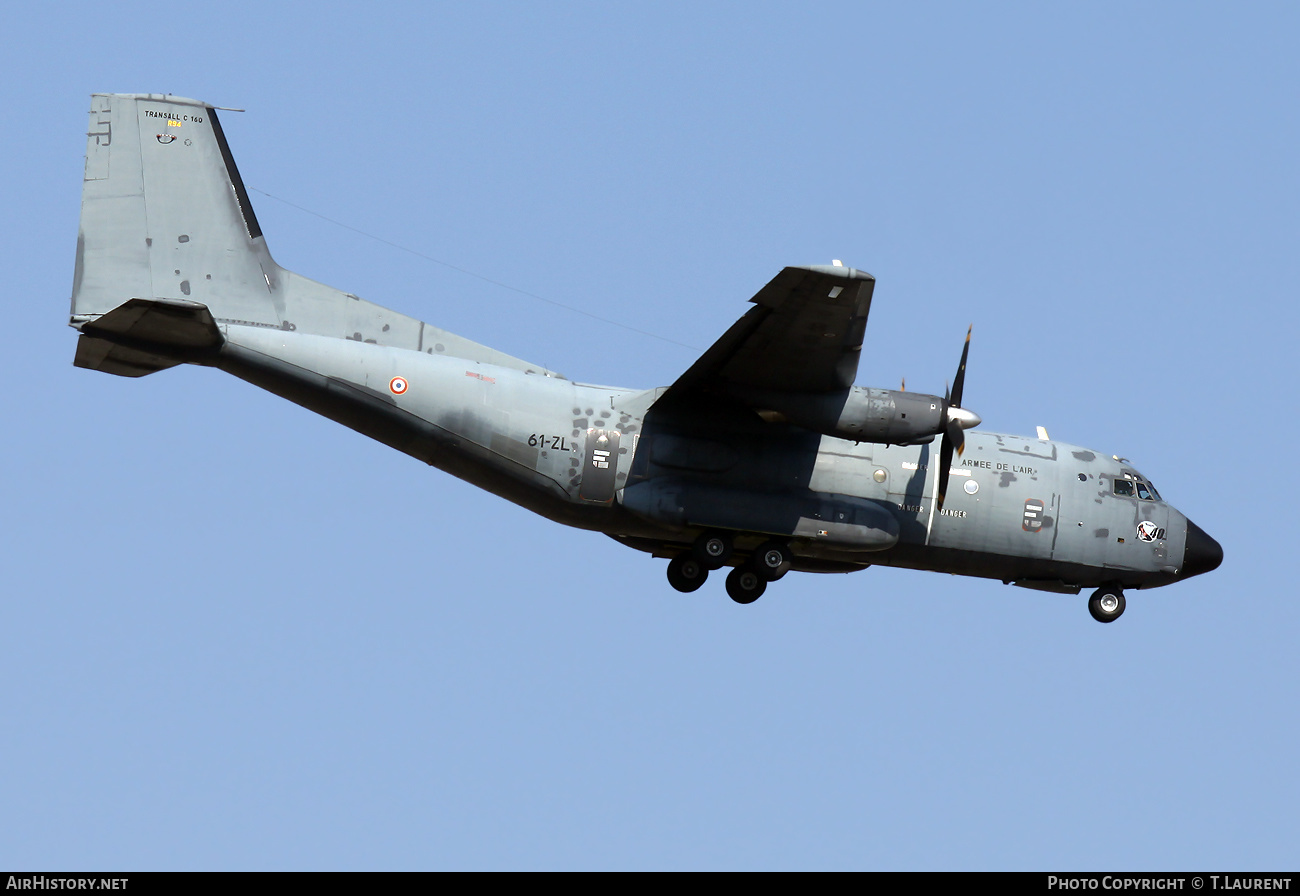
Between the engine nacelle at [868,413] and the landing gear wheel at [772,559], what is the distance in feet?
8.55

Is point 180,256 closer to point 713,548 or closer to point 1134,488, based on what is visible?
point 713,548

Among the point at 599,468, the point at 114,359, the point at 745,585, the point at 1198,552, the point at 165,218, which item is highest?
the point at 165,218

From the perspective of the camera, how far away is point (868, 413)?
85.4 ft

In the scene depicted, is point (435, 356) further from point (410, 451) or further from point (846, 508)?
point (846, 508)

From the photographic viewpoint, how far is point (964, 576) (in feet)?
97.8

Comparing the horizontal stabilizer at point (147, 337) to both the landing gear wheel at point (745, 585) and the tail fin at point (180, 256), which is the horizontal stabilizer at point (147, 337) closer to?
the tail fin at point (180, 256)

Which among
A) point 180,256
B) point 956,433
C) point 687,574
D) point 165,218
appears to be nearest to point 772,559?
point 687,574

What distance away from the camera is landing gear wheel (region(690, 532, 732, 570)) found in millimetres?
27625

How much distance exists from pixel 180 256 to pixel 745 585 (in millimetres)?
11647

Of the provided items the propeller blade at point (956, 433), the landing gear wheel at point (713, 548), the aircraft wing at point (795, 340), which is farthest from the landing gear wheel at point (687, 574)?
the propeller blade at point (956, 433)

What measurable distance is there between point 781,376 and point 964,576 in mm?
6505

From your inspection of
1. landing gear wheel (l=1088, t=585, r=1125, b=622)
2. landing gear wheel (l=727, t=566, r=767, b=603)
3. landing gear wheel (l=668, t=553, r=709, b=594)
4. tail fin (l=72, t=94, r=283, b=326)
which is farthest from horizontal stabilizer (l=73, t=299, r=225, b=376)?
landing gear wheel (l=1088, t=585, r=1125, b=622)
